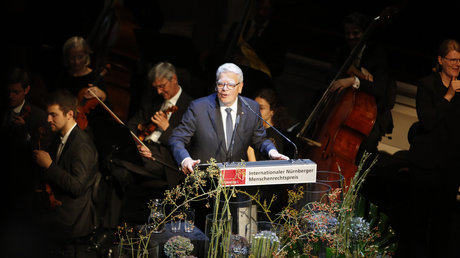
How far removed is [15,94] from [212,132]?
1491mm

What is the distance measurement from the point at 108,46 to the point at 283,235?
A: 315 centimetres

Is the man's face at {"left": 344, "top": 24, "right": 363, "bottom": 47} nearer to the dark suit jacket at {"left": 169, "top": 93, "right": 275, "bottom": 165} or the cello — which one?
the cello

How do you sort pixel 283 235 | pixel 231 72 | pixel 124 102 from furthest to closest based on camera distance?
1. pixel 124 102
2. pixel 231 72
3. pixel 283 235

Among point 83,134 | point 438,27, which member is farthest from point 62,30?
point 438,27

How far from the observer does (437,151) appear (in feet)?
15.2

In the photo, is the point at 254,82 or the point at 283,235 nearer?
the point at 283,235

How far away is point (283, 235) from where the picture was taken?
3.00 meters

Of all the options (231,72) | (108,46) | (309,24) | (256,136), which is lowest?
(256,136)

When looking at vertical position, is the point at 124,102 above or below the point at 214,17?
below

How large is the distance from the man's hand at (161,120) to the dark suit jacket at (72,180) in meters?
0.47

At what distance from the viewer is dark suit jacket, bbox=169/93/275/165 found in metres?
4.15

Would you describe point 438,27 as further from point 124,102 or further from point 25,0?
point 25,0

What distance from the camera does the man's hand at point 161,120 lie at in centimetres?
487

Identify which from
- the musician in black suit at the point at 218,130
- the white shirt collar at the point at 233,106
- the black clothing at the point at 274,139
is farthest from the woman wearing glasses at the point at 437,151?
the white shirt collar at the point at 233,106
